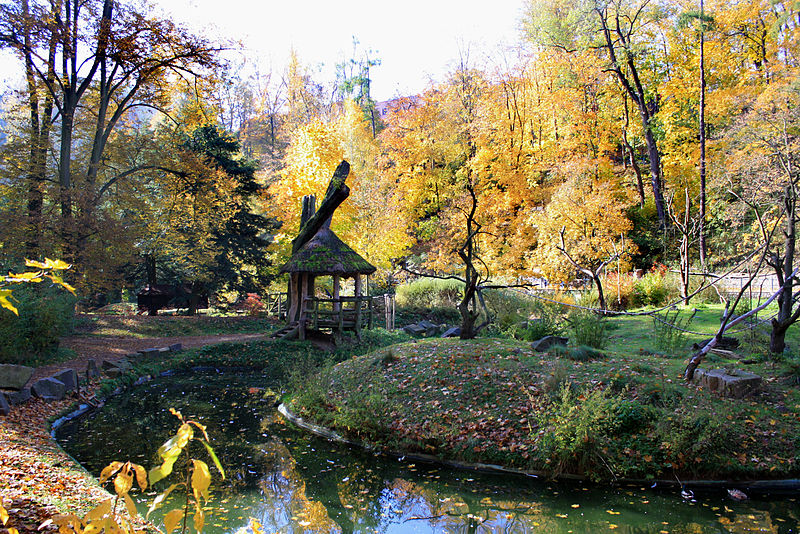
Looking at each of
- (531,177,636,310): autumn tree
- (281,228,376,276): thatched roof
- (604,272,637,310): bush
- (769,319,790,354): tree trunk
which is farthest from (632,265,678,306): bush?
(769,319,790,354): tree trunk

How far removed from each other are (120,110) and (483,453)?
49.9 feet

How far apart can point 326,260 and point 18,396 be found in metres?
7.82

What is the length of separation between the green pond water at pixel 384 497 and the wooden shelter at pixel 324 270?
703 cm

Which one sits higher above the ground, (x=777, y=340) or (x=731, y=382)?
(x=777, y=340)

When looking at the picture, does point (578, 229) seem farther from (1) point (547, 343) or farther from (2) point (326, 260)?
(1) point (547, 343)

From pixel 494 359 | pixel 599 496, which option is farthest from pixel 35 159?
pixel 599 496

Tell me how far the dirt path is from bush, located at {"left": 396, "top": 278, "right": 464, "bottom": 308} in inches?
245

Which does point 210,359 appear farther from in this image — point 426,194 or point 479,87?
point 479,87

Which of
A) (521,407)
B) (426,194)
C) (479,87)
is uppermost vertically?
(479,87)

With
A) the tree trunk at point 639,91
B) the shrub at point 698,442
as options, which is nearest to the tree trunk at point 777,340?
the shrub at point 698,442

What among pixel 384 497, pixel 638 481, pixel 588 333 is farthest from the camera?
pixel 588 333

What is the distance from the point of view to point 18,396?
7.83m

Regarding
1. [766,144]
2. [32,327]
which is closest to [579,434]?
[32,327]

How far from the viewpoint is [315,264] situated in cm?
1434
